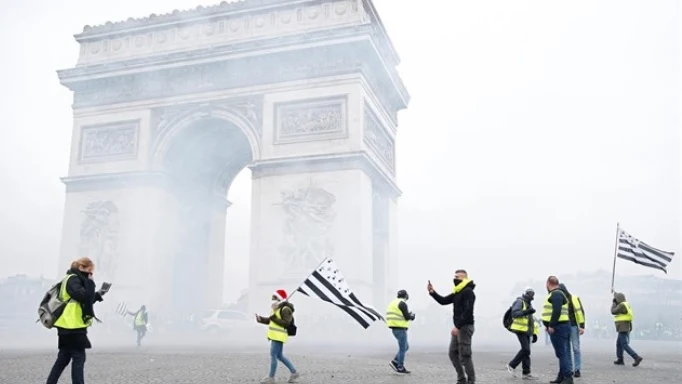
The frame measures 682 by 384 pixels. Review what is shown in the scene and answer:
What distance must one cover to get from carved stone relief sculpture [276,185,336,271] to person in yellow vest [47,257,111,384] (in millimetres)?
16314

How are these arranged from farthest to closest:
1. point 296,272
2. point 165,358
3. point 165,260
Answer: point 165,260
point 296,272
point 165,358

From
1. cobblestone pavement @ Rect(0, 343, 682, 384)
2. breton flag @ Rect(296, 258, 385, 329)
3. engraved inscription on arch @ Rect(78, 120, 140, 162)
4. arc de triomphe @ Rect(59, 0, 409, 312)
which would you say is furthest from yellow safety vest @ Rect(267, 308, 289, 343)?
engraved inscription on arch @ Rect(78, 120, 140, 162)

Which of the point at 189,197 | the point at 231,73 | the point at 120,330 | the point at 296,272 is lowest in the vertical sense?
the point at 120,330

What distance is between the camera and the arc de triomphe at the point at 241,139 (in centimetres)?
2343

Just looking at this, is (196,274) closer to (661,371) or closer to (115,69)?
(115,69)

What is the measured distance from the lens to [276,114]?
2473 cm

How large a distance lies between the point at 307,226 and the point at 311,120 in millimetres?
4080

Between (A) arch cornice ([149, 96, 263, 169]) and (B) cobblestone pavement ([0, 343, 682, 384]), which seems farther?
(A) arch cornice ([149, 96, 263, 169])

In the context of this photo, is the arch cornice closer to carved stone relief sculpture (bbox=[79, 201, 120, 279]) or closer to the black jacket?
carved stone relief sculpture (bbox=[79, 201, 120, 279])

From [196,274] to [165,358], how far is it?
17.9m

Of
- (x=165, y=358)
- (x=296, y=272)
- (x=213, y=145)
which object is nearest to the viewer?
(x=165, y=358)

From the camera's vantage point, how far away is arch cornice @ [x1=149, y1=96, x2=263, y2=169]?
25.1 m

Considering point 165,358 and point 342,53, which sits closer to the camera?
point 165,358

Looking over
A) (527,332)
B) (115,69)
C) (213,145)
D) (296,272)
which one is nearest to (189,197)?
(213,145)
